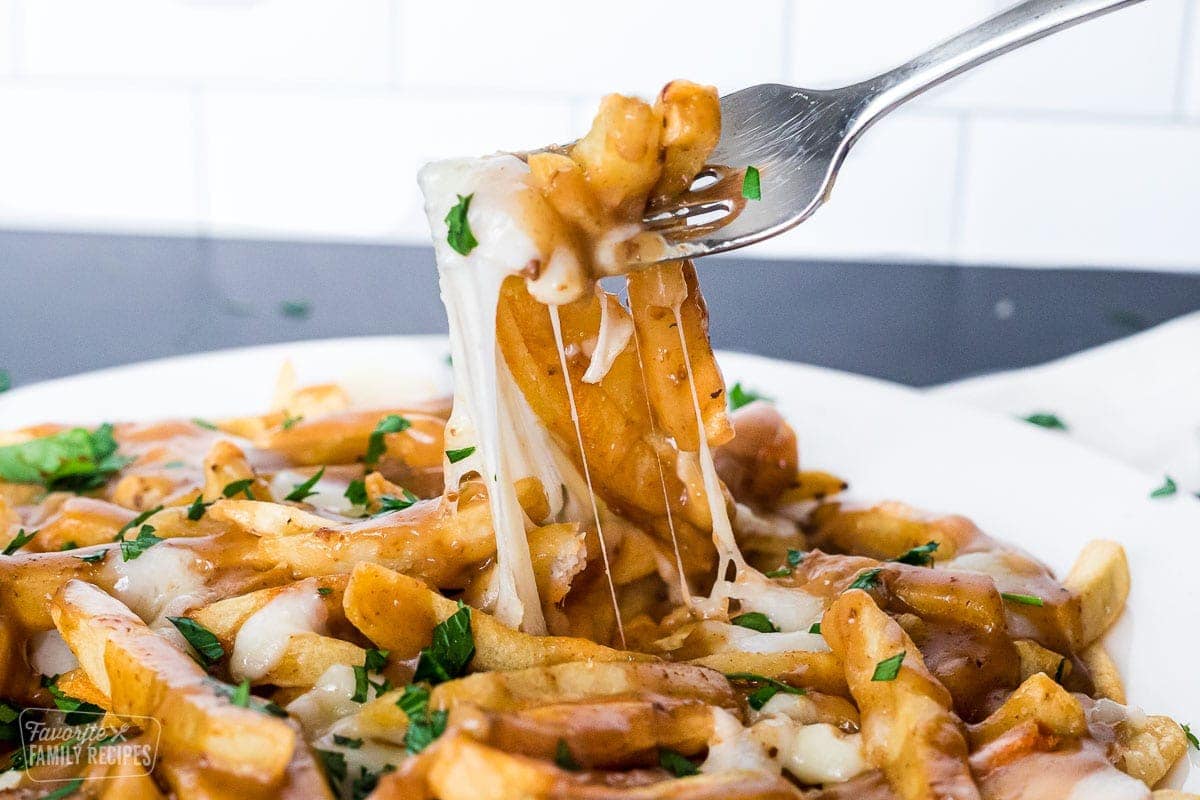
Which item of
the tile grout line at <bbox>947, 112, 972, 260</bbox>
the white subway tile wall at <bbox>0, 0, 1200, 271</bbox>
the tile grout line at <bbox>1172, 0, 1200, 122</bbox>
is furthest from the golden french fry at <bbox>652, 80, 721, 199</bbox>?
the tile grout line at <bbox>1172, 0, 1200, 122</bbox>

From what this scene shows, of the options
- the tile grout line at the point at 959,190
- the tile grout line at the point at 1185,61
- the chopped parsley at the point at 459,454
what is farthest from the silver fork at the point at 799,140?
the tile grout line at the point at 1185,61

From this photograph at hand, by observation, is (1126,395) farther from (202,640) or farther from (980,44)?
(202,640)

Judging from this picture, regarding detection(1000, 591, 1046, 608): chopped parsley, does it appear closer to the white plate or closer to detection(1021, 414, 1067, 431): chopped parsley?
the white plate

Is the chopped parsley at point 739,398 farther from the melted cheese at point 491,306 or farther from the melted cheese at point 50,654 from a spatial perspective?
the melted cheese at point 50,654

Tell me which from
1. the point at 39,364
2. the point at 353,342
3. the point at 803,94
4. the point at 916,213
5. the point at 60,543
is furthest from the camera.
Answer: the point at 916,213

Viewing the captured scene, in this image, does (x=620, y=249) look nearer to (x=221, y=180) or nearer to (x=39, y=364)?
(x=39, y=364)

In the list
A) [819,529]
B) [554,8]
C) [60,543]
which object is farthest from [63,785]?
[554,8]

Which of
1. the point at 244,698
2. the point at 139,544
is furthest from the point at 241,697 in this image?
the point at 139,544
